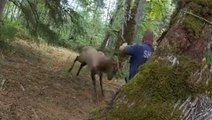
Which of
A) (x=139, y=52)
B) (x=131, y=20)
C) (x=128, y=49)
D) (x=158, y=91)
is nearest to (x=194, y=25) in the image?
(x=158, y=91)

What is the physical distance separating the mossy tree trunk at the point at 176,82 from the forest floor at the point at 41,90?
3534 millimetres

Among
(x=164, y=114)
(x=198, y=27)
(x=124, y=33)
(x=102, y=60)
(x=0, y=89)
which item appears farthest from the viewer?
(x=124, y=33)

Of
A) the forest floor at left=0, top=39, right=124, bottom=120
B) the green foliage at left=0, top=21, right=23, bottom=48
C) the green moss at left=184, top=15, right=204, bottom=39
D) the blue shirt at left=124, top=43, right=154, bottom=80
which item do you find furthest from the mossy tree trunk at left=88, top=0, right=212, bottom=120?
the green foliage at left=0, top=21, right=23, bottom=48

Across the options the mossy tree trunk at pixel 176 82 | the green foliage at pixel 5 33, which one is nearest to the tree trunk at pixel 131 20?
the green foliage at pixel 5 33

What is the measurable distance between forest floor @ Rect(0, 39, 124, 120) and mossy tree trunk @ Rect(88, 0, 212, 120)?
3534 millimetres

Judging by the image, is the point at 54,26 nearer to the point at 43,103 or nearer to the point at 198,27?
the point at 43,103

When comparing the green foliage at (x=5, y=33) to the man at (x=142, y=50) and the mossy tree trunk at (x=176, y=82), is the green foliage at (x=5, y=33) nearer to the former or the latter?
the man at (x=142, y=50)

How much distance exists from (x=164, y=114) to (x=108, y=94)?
7.81m

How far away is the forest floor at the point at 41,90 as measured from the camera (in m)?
7.05

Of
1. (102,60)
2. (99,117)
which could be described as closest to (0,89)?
(102,60)

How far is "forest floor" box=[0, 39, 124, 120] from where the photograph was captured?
7051 mm

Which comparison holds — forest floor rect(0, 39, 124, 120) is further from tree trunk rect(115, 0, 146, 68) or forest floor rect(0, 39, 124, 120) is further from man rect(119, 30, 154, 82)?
tree trunk rect(115, 0, 146, 68)

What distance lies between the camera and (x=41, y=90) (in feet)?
28.3

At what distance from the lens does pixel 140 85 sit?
123 inches
